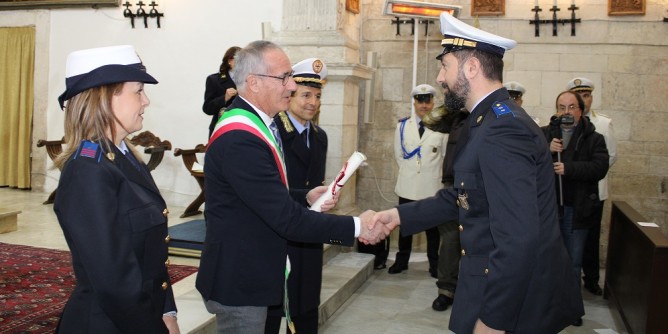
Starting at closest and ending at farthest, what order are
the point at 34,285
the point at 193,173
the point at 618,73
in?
1. the point at 34,285
2. the point at 193,173
3. the point at 618,73

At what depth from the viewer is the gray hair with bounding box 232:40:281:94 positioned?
2258mm

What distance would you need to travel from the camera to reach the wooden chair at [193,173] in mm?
6352

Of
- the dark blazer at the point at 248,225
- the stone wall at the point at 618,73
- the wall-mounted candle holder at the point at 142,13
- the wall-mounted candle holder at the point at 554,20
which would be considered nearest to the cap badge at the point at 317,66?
the dark blazer at the point at 248,225

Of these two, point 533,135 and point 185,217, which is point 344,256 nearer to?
point 185,217

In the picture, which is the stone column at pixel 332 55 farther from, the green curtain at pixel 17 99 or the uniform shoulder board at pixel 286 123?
the green curtain at pixel 17 99

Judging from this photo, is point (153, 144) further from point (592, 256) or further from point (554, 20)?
point (592, 256)

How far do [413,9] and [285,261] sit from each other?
452 centimetres

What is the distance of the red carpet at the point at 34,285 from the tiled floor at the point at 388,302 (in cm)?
30

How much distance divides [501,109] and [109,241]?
1.18 m

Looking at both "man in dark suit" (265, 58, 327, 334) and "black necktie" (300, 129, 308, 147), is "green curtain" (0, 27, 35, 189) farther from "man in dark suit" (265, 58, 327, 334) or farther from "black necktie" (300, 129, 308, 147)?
"black necktie" (300, 129, 308, 147)

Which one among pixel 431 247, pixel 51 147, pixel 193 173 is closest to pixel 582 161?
pixel 431 247

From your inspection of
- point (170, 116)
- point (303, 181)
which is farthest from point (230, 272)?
point (170, 116)

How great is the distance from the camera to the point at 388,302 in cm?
500

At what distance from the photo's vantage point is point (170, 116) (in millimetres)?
7172
